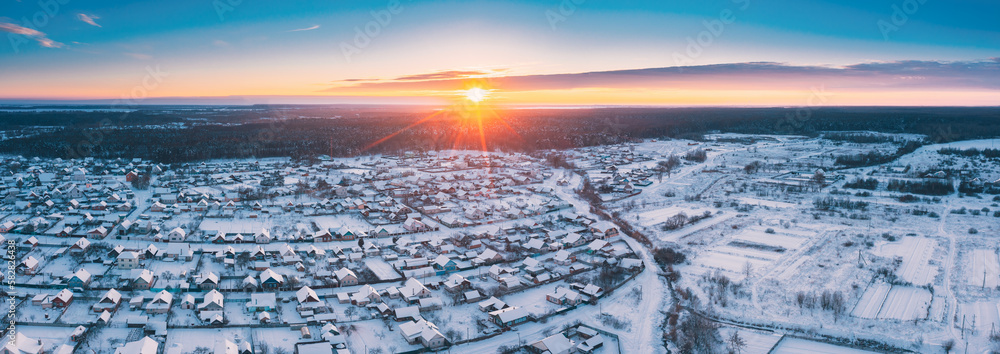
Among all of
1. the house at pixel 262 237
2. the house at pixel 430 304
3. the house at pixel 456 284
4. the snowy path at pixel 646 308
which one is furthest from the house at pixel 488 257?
the house at pixel 262 237

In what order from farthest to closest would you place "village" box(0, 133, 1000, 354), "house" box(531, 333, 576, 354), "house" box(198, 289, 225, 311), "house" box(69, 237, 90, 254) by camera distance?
"house" box(69, 237, 90, 254), "house" box(198, 289, 225, 311), "village" box(0, 133, 1000, 354), "house" box(531, 333, 576, 354)

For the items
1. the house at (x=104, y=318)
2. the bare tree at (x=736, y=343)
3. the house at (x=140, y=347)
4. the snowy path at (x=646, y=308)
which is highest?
the house at (x=140, y=347)

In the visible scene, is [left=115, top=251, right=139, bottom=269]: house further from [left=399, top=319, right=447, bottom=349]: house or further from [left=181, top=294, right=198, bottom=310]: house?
[left=399, top=319, right=447, bottom=349]: house

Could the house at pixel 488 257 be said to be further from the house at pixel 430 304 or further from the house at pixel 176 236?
the house at pixel 176 236

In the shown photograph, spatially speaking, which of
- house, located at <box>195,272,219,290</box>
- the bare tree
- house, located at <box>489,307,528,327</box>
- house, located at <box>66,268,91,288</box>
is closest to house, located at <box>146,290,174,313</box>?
house, located at <box>195,272,219,290</box>

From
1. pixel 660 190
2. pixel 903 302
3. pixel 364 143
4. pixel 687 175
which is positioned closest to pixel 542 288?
pixel 903 302
